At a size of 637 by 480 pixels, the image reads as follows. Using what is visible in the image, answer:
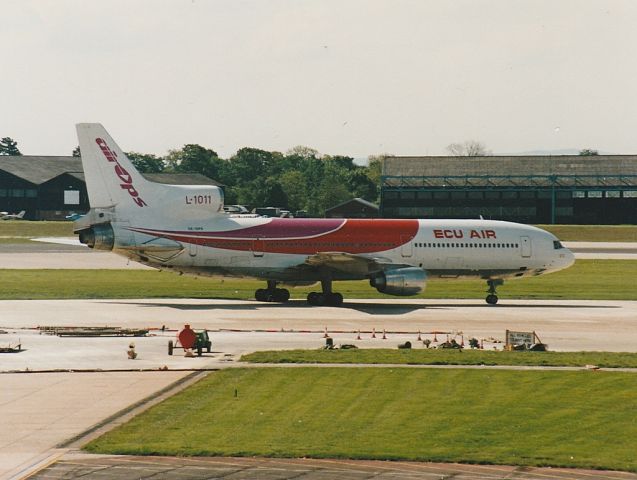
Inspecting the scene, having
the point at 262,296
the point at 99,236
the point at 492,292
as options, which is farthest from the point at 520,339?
the point at 99,236

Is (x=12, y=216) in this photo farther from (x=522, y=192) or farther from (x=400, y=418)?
(x=400, y=418)

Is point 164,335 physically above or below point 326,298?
below

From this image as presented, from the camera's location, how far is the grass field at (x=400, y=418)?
83.4ft

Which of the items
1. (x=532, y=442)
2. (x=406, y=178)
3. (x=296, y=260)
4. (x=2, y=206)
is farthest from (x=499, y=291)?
(x=2, y=206)

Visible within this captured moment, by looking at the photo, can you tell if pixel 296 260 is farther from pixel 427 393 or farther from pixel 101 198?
pixel 427 393

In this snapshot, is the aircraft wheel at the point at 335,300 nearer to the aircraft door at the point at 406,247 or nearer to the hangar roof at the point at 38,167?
the aircraft door at the point at 406,247

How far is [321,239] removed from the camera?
62625 mm

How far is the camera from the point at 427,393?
32.7m

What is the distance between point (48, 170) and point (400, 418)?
156 meters

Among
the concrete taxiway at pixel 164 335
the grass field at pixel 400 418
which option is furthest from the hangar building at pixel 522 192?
the grass field at pixel 400 418

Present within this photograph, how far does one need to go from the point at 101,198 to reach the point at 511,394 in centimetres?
3317

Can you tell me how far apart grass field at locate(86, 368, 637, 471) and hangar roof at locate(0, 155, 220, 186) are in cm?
13616

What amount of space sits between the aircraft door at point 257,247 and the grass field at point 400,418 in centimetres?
2482

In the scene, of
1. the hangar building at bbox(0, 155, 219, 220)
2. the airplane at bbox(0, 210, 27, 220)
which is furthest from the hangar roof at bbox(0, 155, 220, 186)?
the airplane at bbox(0, 210, 27, 220)
